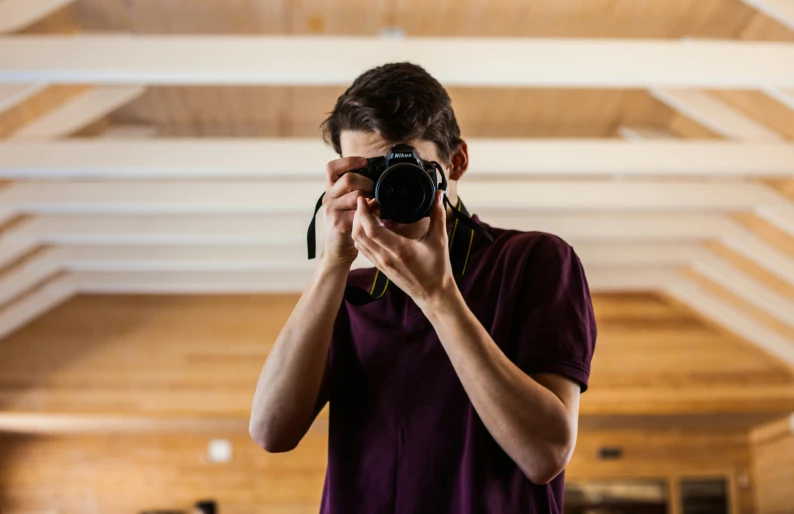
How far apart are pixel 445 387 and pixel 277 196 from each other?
5.12 metres

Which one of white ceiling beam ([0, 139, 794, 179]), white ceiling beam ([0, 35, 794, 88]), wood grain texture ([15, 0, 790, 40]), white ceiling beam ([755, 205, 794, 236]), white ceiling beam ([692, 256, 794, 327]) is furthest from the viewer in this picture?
white ceiling beam ([692, 256, 794, 327])

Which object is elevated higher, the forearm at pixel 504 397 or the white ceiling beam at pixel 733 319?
the white ceiling beam at pixel 733 319

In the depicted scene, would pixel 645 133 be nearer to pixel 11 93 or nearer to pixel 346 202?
pixel 11 93

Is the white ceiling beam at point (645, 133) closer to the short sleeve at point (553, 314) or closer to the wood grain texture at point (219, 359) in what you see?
the wood grain texture at point (219, 359)

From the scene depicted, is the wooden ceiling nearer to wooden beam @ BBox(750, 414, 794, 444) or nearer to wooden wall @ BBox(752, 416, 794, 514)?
wooden beam @ BBox(750, 414, 794, 444)

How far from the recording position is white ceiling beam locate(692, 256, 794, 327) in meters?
7.45

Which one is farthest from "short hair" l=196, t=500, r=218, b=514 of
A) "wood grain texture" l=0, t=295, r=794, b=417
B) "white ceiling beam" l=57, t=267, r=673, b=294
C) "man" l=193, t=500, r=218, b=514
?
"white ceiling beam" l=57, t=267, r=673, b=294

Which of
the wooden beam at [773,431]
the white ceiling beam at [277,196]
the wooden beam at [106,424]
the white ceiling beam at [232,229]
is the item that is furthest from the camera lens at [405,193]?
the wooden beam at [773,431]

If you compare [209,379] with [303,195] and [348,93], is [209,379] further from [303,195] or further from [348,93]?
[348,93]

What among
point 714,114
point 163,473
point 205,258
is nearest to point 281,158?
point 205,258

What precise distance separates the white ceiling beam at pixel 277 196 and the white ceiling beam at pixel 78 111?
55cm

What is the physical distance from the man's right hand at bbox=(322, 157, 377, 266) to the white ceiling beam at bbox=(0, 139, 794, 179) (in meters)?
4.22

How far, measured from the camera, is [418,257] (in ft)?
2.82

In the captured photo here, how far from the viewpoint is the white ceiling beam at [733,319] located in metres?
8.40
